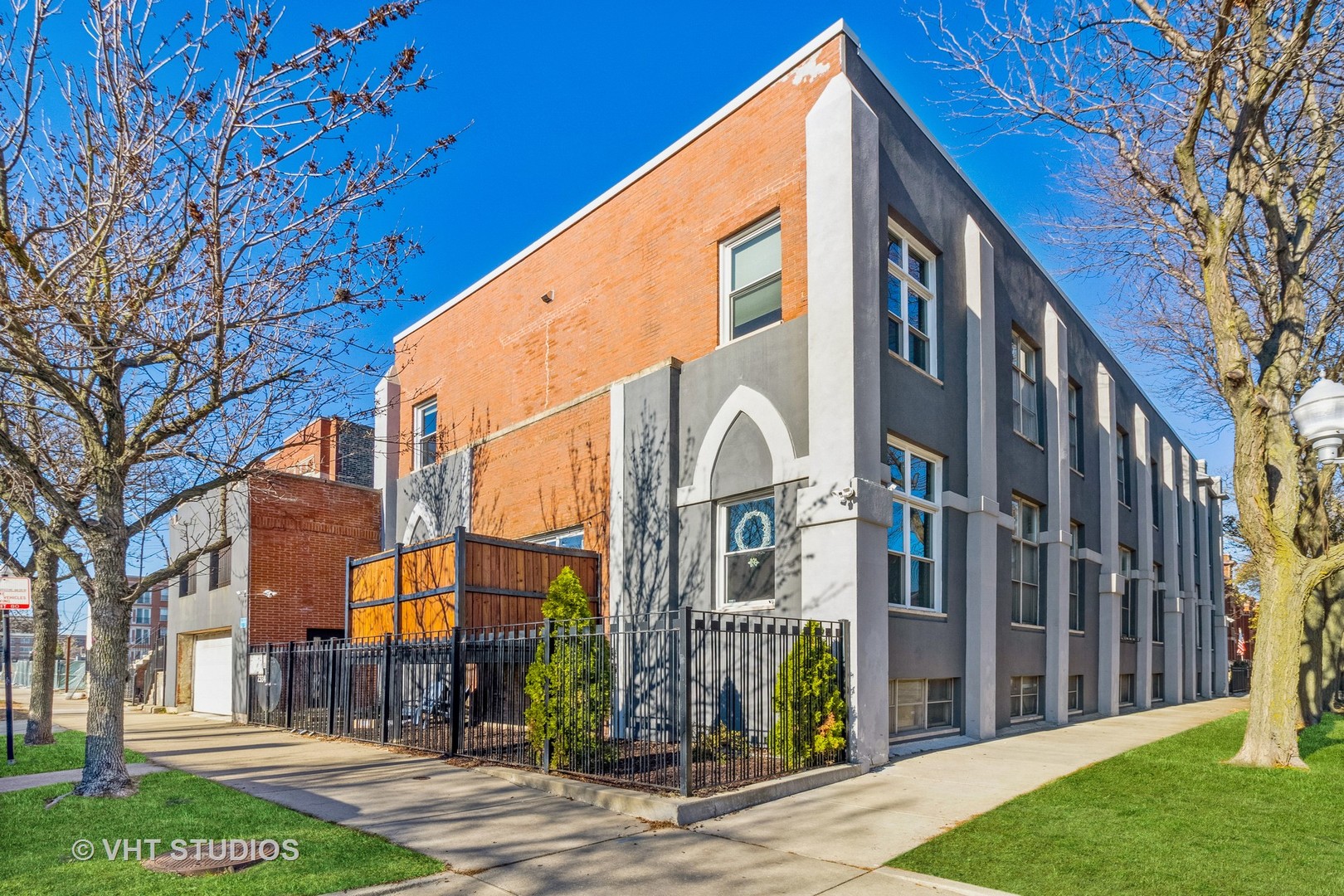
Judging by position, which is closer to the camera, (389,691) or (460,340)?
(389,691)

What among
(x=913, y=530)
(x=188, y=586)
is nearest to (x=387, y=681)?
(x=913, y=530)

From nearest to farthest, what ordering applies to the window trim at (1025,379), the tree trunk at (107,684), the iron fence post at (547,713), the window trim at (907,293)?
1. the tree trunk at (107,684)
2. the iron fence post at (547,713)
3. the window trim at (907,293)
4. the window trim at (1025,379)

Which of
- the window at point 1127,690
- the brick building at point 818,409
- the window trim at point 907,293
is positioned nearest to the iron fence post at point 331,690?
the brick building at point 818,409

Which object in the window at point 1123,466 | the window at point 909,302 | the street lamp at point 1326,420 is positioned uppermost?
the window at point 909,302

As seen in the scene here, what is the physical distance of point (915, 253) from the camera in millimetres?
14000

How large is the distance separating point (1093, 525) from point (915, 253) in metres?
10.2

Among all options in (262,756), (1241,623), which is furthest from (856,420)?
(1241,623)

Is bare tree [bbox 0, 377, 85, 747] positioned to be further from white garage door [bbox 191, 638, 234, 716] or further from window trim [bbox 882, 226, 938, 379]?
window trim [bbox 882, 226, 938, 379]

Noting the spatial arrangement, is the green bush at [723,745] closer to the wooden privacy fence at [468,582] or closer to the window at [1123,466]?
the wooden privacy fence at [468,582]

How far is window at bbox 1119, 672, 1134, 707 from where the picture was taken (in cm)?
2335

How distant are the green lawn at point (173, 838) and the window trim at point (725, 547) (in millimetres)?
6144

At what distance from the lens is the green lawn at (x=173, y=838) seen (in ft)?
19.3

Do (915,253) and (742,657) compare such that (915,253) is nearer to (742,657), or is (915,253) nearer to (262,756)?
(742,657)

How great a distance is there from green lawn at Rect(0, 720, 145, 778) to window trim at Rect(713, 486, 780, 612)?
323 inches
